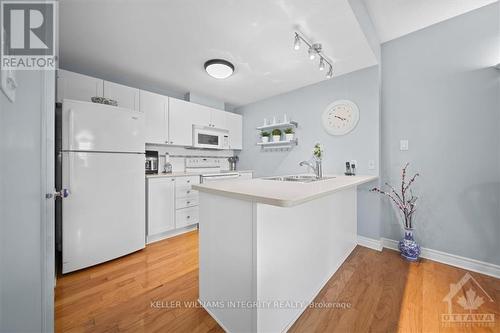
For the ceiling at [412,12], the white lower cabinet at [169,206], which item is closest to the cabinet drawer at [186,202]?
the white lower cabinet at [169,206]

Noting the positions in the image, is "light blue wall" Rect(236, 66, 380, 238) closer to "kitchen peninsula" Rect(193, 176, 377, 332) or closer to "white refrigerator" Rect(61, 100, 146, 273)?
"kitchen peninsula" Rect(193, 176, 377, 332)

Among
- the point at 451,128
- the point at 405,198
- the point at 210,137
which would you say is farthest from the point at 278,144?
the point at 451,128

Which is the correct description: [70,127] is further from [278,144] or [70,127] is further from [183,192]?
[278,144]

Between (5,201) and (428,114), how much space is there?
3170 mm

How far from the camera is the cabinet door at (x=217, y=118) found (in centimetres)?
347

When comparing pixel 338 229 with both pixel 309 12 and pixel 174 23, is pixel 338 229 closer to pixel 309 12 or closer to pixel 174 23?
pixel 309 12

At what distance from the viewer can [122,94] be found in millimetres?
2502

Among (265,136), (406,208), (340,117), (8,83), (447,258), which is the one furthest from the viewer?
(265,136)

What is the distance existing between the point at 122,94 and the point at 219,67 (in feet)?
4.49

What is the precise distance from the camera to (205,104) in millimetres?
3576

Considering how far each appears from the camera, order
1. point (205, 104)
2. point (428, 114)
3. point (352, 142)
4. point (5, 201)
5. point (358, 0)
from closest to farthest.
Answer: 1. point (5, 201)
2. point (358, 0)
3. point (428, 114)
4. point (352, 142)
5. point (205, 104)

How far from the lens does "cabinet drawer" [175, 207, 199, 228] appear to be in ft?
8.90

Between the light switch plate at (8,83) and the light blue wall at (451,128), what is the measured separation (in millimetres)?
3012

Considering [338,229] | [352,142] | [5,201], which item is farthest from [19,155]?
[352,142]
